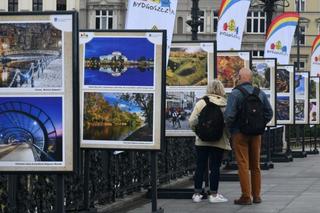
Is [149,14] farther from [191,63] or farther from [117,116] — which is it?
[117,116]

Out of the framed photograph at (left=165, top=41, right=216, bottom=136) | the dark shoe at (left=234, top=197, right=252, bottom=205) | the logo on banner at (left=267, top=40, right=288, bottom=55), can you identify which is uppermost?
the logo on banner at (left=267, top=40, right=288, bottom=55)

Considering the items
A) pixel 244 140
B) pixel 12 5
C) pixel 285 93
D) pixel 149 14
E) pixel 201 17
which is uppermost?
pixel 12 5

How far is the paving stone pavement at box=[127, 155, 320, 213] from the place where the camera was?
442 inches

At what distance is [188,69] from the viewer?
12.5 metres

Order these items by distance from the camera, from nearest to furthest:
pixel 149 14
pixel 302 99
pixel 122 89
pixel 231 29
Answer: pixel 122 89 → pixel 149 14 → pixel 231 29 → pixel 302 99

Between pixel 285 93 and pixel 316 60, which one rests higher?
pixel 316 60

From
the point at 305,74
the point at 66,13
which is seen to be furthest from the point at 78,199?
the point at 305,74

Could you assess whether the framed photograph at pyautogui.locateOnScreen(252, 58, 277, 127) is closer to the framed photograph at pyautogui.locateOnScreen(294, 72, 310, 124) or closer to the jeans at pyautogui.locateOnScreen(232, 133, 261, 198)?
the framed photograph at pyautogui.locateOnScreen(294, 72, 310, 124)

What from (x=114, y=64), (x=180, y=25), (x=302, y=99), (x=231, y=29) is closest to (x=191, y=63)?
(x=114, y=64)

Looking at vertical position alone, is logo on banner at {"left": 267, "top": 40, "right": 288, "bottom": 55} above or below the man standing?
above

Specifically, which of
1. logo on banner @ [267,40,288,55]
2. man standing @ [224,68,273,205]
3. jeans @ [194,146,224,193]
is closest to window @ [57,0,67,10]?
logo on banner @ [267,40,288,55]

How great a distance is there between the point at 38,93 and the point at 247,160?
17.1 feet

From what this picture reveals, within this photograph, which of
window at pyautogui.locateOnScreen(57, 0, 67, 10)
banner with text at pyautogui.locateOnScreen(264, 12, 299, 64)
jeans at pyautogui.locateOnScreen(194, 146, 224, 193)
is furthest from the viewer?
window at pyautogui.locateOnScreen(57, 0, 67, 10)

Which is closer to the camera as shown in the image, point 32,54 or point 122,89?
point 32,54
